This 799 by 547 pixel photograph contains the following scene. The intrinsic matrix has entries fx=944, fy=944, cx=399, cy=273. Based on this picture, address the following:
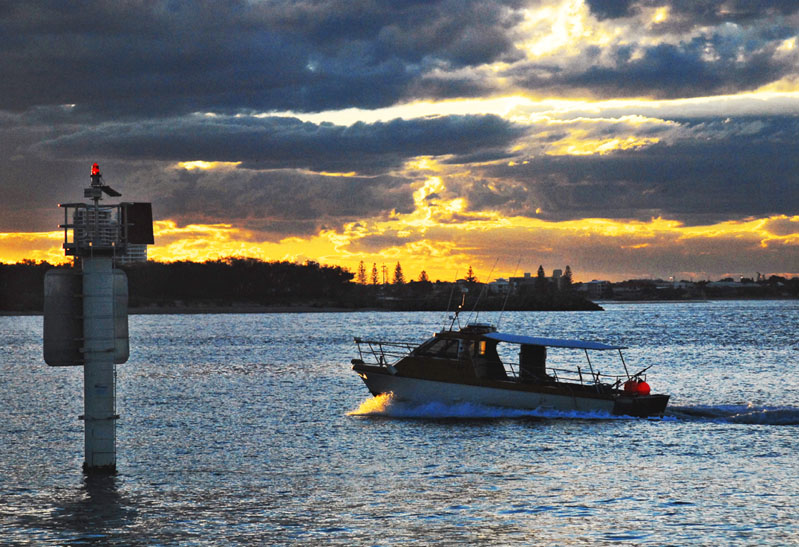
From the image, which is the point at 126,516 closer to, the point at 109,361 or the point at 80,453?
the point at 109,361

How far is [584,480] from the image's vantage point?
75.8 feet

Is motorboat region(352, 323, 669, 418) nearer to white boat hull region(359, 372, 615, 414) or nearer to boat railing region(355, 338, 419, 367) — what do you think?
white boat hull region(359, 372, 615, 414)

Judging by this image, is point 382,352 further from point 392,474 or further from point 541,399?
point 392,474

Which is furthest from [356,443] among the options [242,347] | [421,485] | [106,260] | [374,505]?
[242,347]

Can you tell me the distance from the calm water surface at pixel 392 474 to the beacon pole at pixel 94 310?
1.63 metres

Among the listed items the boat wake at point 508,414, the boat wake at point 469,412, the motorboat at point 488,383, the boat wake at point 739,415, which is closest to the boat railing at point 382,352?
the motorboat at point 488,383

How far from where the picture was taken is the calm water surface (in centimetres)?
1786

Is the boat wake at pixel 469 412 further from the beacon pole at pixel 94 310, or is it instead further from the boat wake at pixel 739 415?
the beacon pole at pixel 94 310

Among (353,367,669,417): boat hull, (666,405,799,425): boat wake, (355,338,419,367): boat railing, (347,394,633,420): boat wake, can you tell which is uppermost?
(355,338,419,367): boat railing

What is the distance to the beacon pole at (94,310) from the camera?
823 inches

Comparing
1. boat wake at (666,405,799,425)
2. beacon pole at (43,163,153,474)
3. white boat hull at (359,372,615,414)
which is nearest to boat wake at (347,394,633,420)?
white boat hull at (359,372,615,414)

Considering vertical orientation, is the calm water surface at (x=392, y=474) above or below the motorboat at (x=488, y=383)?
below

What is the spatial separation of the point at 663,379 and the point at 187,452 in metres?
36.4

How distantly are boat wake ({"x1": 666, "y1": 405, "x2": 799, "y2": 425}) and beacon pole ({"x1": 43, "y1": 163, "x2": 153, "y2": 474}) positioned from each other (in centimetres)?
2189
